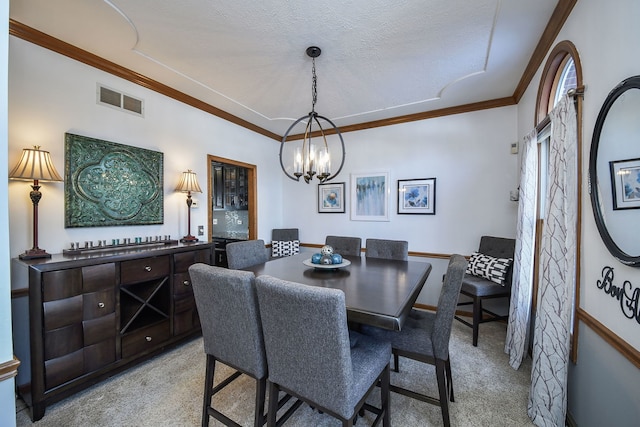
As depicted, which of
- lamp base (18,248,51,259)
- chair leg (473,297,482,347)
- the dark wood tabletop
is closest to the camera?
the dark wood tabletop

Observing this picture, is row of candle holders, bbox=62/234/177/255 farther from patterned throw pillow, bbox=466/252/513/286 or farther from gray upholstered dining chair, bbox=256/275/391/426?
patterned throw pillow, bbox=466/252/513/286

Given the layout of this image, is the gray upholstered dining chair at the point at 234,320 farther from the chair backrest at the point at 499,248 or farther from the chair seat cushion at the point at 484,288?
the chair backrest at the point at 499,248

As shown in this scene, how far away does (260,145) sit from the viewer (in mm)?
4332

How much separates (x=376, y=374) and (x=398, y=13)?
2335 millimetres

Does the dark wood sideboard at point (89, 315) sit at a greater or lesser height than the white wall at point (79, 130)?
lesser

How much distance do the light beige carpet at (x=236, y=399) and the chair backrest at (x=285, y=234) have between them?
89.0 inches

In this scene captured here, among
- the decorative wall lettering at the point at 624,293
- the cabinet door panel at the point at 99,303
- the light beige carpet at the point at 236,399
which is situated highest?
the decorative wall lettering at the point at 624,293

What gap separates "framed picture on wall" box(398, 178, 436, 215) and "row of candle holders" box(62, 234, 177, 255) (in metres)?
3.05

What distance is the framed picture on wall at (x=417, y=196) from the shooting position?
3617mm

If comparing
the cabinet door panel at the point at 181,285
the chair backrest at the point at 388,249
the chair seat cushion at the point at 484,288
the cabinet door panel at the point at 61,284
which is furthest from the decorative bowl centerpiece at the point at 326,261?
the cabinet door panel at the point at 61,284

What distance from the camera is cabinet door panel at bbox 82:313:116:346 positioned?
196 cm

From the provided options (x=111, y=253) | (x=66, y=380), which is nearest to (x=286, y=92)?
(x=111, y=253)

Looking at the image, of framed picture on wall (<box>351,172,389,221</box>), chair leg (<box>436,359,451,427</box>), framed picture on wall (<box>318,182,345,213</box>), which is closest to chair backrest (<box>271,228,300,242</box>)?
framed picture on wall (<box>318,182,345,213</box>)

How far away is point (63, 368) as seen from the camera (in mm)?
1836
